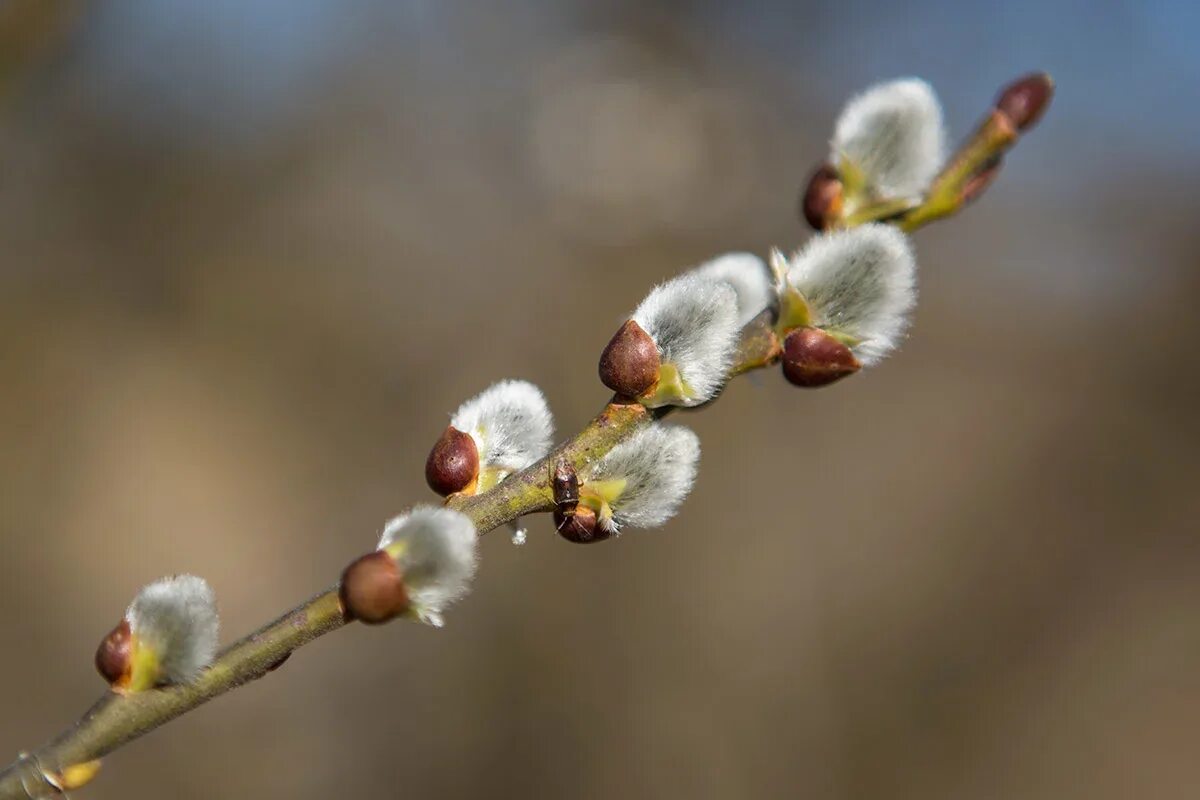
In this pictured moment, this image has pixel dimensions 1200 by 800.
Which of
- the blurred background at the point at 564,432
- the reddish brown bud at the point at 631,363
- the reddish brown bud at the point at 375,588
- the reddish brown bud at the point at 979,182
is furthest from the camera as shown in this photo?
the blurred background at the point at 564,432

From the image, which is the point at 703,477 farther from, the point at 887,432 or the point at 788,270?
the point at 788,270

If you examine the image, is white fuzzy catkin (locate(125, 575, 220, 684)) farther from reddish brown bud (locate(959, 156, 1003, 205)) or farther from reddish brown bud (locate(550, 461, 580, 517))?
reddish brown bud (locate(959, 156, 1003, 205))

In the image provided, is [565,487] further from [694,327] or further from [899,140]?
[899,140]

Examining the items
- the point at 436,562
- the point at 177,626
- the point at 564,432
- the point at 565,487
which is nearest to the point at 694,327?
the point at 565,487

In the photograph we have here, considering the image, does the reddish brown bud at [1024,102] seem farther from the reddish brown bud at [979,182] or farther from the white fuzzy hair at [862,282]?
the white fuzzy hair at [862,282]

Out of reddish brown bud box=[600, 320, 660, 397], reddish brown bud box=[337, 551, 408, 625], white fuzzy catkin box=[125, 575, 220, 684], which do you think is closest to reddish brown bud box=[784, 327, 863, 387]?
reddish brown bud box=[600, 320, 660, 397]

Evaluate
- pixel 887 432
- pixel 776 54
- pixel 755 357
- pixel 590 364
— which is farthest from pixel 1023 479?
pixel 755 357

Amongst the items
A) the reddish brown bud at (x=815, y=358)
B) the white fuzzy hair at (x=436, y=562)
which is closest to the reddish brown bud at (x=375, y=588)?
the white fuzzy hair at (x=436, y=562)
